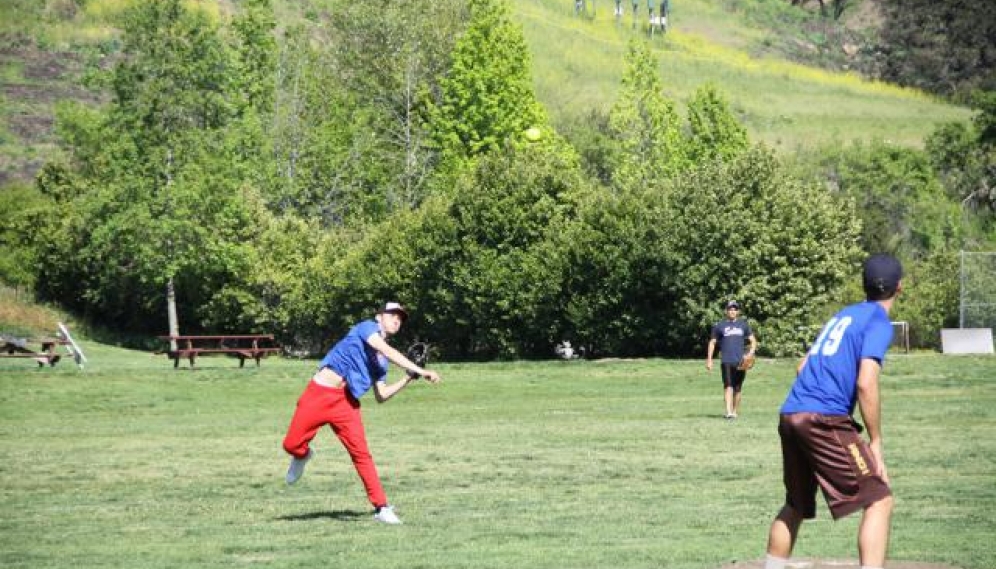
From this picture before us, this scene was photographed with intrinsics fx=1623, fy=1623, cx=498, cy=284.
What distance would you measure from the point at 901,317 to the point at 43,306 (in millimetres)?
39186

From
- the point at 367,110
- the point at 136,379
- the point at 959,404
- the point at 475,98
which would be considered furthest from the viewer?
the point at 367,110

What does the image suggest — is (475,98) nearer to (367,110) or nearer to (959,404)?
(367,110)

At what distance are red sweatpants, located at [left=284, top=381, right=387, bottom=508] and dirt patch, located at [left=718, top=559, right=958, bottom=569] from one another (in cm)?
446

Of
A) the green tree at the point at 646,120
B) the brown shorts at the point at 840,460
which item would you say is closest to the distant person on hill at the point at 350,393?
the brown shorts at the point at 840,460

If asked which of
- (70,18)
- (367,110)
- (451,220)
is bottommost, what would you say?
(451,220)

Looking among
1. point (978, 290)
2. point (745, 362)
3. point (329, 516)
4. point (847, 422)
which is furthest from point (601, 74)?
point (847, 422)

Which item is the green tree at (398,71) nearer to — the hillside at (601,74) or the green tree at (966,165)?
the hillside at (601,74)

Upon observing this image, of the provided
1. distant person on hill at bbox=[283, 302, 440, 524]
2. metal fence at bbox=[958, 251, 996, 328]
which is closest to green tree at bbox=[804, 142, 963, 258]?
metal fence at bbox=[958, 251, 996, 328]

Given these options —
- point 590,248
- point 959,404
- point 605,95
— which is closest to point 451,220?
point 590,248

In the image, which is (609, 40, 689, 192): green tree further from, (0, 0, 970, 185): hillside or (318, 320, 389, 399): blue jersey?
(318, 320, 389, 399): blue jersey

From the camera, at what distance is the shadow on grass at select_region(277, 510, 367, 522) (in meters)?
15.9

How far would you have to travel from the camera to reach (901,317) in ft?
237

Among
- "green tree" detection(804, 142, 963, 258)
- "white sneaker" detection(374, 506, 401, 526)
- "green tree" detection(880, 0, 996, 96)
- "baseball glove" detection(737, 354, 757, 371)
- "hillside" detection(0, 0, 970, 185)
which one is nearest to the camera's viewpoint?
"white sneaker" detection(374, 506, 401, 526)

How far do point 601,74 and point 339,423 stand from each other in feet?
452
